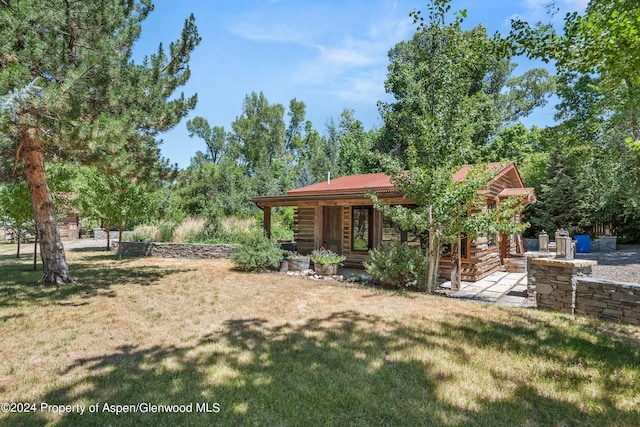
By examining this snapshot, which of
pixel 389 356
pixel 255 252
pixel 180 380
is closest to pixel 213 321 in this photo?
pixel 180 380

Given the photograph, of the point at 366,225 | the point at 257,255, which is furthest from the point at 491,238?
the point at 257,255

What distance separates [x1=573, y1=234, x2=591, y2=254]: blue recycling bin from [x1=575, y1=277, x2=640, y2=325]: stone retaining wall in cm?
1341

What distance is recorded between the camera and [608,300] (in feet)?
18.4

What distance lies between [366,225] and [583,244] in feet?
40.9

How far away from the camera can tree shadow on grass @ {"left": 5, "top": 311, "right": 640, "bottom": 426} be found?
8.77ft

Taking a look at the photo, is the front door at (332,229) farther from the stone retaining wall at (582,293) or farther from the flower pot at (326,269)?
the stone retaining wall at (582,293)

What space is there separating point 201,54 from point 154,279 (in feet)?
20.9

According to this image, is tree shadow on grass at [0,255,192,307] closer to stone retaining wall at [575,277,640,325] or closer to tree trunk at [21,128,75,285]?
tree trunk at [21,128,75,285]

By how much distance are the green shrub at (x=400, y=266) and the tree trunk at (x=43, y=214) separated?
7.63 m

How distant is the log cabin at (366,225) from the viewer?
9734 mm

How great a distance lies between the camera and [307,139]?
42.2m

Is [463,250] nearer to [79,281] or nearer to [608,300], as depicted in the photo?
[608,300]

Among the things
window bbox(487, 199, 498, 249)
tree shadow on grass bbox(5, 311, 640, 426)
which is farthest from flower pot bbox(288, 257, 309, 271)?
window bbox(487, 199, 498, 249)

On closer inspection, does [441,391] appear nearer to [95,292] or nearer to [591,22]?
[591,22]
